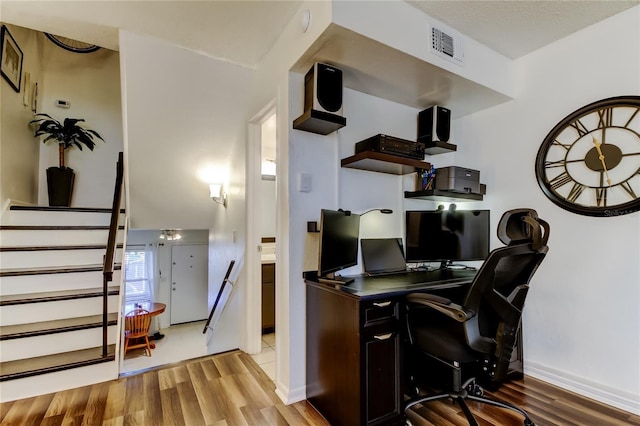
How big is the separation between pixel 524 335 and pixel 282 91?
272 cm

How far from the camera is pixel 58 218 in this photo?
119 inches

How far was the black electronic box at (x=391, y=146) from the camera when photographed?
7.00 ft

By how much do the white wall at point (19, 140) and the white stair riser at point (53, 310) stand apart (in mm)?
974

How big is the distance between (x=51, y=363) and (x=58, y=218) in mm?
1492

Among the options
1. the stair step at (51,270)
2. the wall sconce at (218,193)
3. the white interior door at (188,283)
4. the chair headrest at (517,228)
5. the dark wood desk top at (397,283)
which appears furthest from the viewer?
the white interior door at (188,283)

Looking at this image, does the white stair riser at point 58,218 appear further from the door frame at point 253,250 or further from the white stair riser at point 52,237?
the door frame at point 253,250

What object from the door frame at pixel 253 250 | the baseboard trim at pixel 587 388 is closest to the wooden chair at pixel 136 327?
the door frame at pixel 253 250

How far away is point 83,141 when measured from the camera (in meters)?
3.78

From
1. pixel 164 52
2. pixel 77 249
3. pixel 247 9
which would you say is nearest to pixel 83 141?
pixel 77 249

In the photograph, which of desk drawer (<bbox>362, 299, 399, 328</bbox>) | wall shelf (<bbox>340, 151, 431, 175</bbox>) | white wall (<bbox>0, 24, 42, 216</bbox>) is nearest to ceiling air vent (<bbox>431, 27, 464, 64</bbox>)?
wall shelf (<bbox>340, 151, 431, 175</bbox>)

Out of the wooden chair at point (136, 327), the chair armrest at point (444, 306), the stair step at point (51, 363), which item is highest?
the chair armrest at point (444, 306)

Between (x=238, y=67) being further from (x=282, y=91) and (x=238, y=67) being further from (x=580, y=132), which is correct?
(x=580, y=132)

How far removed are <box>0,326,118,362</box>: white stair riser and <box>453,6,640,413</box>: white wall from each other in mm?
3447

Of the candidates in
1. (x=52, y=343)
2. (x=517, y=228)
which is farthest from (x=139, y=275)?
(x=517, y=228)
